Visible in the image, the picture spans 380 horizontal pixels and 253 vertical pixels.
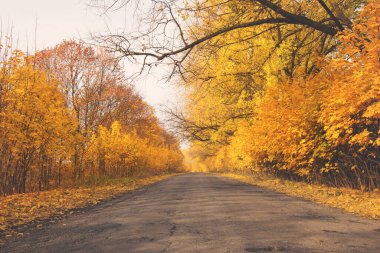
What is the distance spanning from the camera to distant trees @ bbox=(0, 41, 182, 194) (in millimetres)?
13367

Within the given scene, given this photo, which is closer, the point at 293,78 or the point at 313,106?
the point at 313,106

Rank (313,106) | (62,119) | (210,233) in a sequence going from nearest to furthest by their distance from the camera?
1. (210,233)
2. (313,106)
3. (62,119)

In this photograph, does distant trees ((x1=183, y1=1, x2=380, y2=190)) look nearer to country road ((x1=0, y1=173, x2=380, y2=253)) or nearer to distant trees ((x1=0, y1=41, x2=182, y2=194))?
country road ((x1=0, y1=173, x2=380, y2=253))

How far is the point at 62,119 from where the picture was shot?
607 inches

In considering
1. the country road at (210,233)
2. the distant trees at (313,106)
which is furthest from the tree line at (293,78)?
the country road at (210,233)

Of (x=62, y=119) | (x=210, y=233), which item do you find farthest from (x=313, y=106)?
(x=62, y=119)

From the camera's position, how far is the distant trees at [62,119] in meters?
13.4

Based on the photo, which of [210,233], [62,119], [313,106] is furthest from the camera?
[62,119]

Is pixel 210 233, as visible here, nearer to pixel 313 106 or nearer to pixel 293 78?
pixel 313 106

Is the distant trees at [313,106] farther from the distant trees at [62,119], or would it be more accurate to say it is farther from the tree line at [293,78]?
the distant trees at [62,119]

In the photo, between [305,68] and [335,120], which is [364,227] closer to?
[335,120]

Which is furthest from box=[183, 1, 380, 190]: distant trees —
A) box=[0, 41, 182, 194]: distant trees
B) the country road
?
box=[0, 41, 182, 194]: distant trees

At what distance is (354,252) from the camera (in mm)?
4336

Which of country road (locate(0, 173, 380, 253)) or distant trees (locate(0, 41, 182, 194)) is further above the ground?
distant trees (locate(0, 41, 182, 194))
